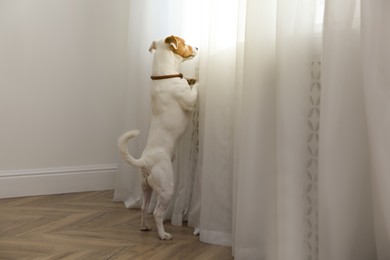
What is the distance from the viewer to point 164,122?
2006 millimetres

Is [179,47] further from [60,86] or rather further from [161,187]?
[60,86]

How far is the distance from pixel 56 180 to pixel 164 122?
129 centimetres

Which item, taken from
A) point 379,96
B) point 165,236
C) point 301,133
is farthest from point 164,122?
point 379,96

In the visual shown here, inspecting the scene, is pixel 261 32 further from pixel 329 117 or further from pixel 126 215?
pixel 126 215

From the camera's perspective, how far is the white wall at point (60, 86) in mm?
2840

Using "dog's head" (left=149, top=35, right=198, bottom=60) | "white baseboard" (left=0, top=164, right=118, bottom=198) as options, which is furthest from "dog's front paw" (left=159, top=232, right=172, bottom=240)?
"white baseboard" (left=0, top=164, right=118, bottom=198)

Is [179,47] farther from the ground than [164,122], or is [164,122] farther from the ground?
[179,47]

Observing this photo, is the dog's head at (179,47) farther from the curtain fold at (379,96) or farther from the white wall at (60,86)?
the white wall at (60,86)

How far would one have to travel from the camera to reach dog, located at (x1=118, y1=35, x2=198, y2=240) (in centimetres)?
194

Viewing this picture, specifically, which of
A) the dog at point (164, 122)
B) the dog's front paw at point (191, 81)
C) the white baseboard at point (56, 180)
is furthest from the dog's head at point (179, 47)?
the white baseboard at point (56, 180)

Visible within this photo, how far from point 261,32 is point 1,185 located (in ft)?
6.50

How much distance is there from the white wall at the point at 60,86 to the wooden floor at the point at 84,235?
1.34 feet

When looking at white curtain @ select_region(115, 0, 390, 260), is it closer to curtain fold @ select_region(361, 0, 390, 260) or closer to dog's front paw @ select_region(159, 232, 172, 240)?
curtain fold @ select_region(361, 0, 390, 260)

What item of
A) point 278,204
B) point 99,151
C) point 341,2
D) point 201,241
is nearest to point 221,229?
point 201,241
